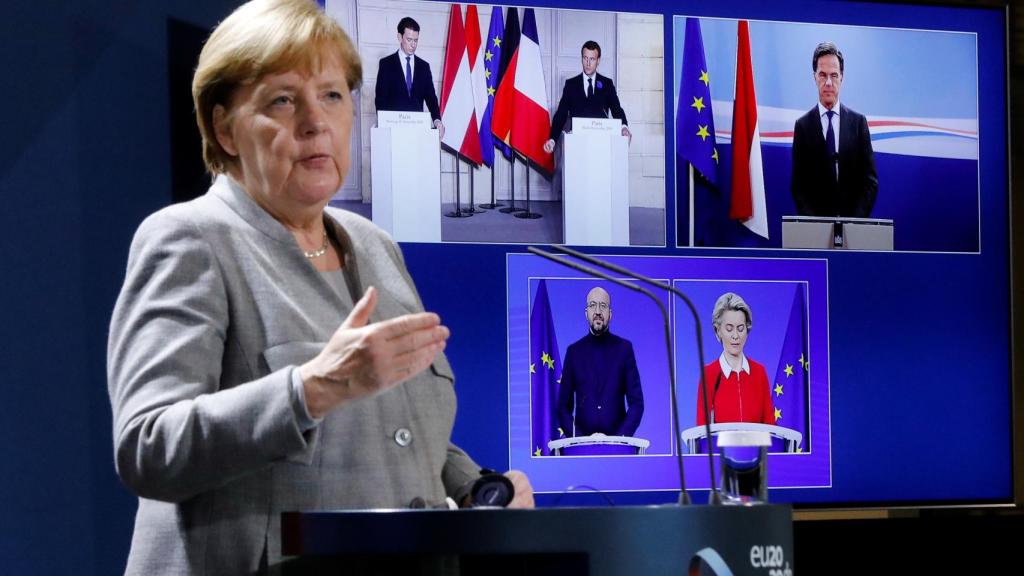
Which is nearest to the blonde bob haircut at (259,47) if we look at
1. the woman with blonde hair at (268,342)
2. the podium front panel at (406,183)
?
the woman with blonde hair at (268,342)

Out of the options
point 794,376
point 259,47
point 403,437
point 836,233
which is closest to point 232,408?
point 403,437

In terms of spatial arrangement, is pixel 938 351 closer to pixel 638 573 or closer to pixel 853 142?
pixel 853 142

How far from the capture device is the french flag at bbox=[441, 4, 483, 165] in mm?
3369

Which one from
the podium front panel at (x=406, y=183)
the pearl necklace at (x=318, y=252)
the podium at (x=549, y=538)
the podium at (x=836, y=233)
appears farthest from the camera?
the podium at (x=836, y=233)

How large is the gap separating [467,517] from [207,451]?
325mm

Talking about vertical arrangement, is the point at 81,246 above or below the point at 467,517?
above

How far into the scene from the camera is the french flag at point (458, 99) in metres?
3.37

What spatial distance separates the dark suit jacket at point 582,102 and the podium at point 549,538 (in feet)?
7.53

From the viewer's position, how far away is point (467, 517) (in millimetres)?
1181

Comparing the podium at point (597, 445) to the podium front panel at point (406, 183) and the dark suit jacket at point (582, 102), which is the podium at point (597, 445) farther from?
the dark suit jacket at point (582, 102)

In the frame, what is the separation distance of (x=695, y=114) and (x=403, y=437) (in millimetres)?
2242

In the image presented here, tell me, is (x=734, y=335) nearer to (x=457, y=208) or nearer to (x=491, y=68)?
(x=457, y=208)

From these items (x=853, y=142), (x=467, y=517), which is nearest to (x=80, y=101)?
(x=467, y=517)

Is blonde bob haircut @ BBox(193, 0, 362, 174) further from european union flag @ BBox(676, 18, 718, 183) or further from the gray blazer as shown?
european union flag @ BBox(676, 18, 718, 183)
